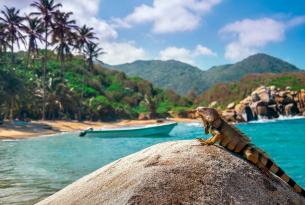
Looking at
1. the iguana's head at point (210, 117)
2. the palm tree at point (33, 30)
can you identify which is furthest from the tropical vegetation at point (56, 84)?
the iguana's head at point (210, 117)

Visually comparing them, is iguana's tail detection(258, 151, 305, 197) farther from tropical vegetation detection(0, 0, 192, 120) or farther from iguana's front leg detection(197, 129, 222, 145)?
tropical vegetation detection(0, 0, 192, 120)

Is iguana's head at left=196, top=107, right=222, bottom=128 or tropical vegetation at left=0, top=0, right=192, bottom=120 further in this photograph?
tropical vegetation at left=0, top=0, right=192, bottom=120

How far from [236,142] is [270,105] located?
7669 centimetres

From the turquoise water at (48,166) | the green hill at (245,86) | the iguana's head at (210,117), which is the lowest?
the turquoise water at (48,166)

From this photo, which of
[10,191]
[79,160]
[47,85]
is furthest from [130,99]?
[10,191]

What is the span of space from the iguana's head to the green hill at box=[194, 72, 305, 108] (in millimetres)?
86305

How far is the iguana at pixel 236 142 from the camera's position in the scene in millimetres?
5594

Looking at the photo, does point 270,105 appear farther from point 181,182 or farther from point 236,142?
point 181,182

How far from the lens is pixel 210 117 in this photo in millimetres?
5820

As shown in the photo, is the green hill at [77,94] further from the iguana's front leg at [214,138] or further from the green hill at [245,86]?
the iguana's front leg at [214,138]

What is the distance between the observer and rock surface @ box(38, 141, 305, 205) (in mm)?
4824

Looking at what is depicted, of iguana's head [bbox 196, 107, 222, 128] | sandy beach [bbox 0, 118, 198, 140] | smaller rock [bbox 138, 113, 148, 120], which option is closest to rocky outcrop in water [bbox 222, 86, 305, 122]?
smaller rock [bbox 138, 113, 148, 120]

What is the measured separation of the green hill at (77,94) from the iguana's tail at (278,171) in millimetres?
46864

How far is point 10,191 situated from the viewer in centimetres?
1511
